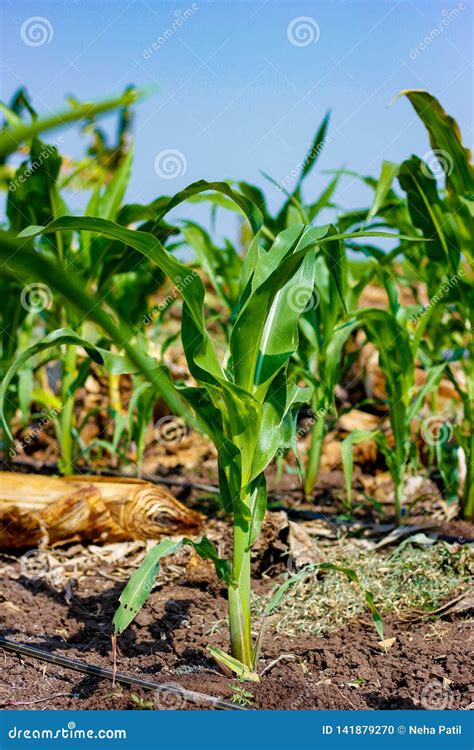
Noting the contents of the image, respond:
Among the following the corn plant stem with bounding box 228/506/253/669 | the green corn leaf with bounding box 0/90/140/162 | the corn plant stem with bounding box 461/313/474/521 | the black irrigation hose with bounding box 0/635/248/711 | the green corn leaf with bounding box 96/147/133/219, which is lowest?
the black irrigation hose with bounding box 0/635/248/711

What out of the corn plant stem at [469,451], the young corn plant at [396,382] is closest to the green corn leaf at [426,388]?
the young corn plant at [396,382]

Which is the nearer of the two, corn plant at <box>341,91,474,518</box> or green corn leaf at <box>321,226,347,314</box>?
green corn leaf at <box>321,226,347,314</box>

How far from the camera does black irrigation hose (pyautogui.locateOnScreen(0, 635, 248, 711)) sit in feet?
3.95

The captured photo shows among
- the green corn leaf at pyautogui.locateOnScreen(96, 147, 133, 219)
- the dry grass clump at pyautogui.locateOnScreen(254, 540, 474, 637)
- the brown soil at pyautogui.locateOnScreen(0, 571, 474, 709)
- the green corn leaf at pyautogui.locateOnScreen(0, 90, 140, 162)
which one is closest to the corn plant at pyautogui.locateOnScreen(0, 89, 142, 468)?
the green corn leaf at pyautogui.locateOnScreen(96, 147, 133, 219)

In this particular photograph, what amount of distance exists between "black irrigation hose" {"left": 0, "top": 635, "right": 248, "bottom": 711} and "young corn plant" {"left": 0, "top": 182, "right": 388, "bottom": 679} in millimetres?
113

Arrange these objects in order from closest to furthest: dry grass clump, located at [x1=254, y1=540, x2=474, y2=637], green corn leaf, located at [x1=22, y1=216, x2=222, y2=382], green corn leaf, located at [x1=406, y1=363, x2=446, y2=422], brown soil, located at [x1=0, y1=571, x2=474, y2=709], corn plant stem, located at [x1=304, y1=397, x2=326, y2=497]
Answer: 1. green corn leaf, located at [x1=22, y1=216, x2=222, y2=382]
2. brown soil, located at [x1=0, y1=571, x2=474, y2=709]
3. dry grass clump, located at [x1=254, y1=540, x2=474, y2=637]
4. green corn leaf, located at [x1=406, y1=363, x2=446, y2=422]
5. corn plant stem, located at [x1=304, y1=397, x2=326, y2=497]

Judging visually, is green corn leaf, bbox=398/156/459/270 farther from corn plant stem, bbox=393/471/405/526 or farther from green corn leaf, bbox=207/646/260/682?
green corn leaf, bbox=207/646/260/682

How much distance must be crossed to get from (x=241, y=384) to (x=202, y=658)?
59cm

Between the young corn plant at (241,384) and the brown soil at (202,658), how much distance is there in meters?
0.11

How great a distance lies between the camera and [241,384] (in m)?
1.36

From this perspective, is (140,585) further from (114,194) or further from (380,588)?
(114,194)

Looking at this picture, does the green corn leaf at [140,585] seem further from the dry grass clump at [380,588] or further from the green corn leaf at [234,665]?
the dry grass clump at [380,588]

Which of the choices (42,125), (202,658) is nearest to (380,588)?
(202,658)

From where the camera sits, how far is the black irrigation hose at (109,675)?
1.20m
